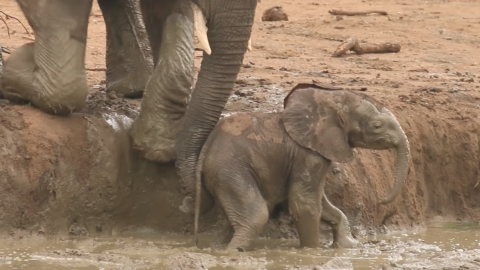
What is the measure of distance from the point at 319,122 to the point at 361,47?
467 centimetres

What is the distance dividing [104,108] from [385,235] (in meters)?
1.67

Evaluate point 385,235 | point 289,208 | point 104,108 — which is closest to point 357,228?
point 385,235

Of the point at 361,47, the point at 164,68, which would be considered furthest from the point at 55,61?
the point at 361,47

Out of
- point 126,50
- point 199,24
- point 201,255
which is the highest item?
point 199,24

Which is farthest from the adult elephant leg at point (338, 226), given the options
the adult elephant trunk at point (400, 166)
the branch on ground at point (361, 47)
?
the branch on ground at point (361, 47)

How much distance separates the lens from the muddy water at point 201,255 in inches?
211

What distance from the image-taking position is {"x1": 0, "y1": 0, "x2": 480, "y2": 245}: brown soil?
588 centimetres

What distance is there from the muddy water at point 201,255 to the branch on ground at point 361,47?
421 cm

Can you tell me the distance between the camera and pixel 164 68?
5938 mm

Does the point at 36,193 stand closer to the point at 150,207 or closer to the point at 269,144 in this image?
the point at 150,207

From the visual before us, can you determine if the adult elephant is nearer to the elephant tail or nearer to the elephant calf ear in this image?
the elephant tail

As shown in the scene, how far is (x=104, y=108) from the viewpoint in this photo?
20.9ft

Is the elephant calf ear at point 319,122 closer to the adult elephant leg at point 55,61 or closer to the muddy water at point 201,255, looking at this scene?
the muddy water at point 201,255

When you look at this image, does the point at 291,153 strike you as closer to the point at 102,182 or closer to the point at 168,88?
the point at 168,88
